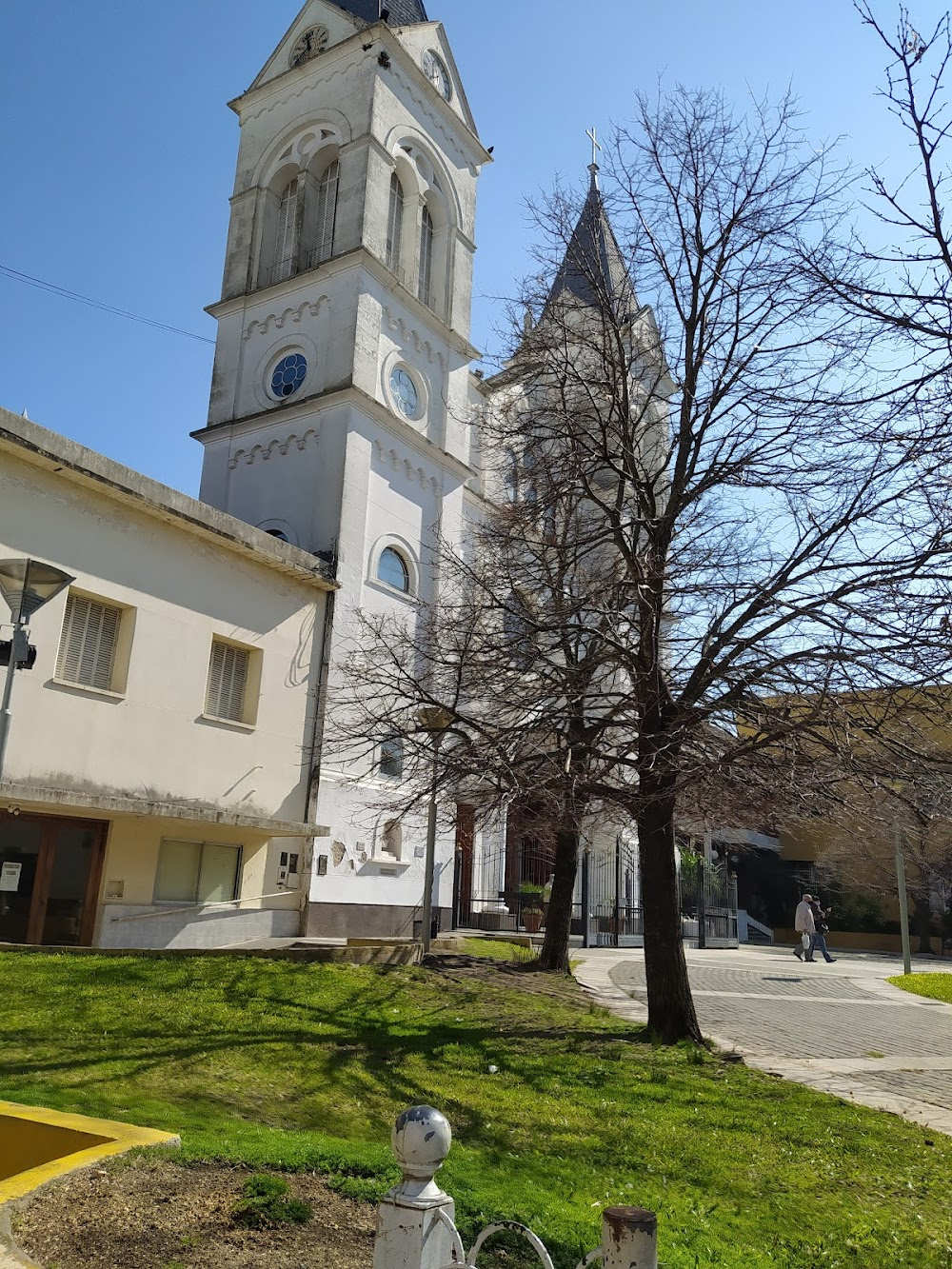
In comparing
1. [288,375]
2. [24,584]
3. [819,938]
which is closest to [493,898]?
[819,938]

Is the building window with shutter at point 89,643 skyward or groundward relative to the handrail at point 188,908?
skyward

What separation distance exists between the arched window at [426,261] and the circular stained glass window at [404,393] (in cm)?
270

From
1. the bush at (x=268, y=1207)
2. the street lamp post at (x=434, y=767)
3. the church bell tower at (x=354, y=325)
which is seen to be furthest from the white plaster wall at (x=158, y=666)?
the bush at (x=268, y=1207)

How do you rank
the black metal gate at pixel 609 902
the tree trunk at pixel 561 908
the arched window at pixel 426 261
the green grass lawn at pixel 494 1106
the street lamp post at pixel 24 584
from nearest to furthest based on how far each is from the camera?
the green grass lawn at pixel 494 1106, the street lamp post at pixel 24 584, the tree trunk at pixel 561 908, the black metal gate at pixel 609 902, the arched window at pixel 426 261

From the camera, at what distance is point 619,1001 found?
48.8 feet

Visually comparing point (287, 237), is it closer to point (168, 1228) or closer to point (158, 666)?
point (158, 666)

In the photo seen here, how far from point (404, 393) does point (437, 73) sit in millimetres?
9997

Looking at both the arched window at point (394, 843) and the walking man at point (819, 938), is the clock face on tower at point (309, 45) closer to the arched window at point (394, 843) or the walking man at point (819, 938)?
the arched window at point (394, 843)

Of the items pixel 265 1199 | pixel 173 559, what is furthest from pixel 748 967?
pixel 265 1199

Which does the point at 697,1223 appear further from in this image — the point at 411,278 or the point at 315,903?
the point at 411,278

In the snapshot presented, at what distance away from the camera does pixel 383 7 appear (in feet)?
86.4

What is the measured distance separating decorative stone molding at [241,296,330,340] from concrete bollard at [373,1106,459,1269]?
23381 mm

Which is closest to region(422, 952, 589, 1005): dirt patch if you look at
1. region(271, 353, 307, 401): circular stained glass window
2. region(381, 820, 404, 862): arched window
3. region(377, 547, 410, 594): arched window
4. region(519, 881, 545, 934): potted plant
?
region(381, 820, 404, 862): arched window

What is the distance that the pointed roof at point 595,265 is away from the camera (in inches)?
479
